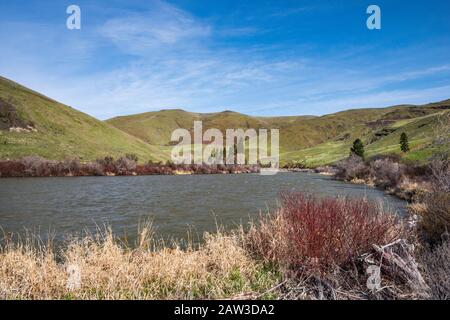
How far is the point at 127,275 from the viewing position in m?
7.98

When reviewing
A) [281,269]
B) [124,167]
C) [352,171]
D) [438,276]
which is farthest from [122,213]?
[124,167]

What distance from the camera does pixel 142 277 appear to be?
8367 mm

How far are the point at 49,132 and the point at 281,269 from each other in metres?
89.2

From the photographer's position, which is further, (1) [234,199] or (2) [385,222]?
(1) [234,199]

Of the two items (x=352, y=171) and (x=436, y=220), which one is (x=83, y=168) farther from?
(x=436, y=220)

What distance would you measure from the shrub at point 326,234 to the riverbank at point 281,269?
24 mm

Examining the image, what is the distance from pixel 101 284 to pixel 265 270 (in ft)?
13.2

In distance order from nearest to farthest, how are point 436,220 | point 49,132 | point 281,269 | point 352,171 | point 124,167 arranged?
point 281,269 < point 436,220 < point 352,171 < point 124,167 < point 49,132

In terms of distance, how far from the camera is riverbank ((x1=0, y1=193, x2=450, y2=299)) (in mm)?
7105

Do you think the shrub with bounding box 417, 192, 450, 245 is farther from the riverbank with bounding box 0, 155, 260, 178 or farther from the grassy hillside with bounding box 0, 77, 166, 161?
the grassy hillside with bounding box 0, 77, 166, 161

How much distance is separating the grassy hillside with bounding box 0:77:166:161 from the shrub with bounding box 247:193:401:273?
6704 centimetres

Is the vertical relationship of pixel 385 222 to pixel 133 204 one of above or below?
above

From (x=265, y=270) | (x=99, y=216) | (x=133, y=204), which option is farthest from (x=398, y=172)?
(x=265, y=270)
